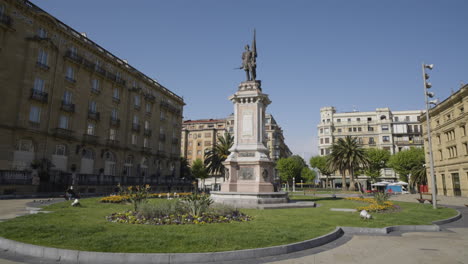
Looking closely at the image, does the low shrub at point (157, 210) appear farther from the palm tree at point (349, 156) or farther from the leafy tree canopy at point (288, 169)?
the leafy tree canopy at point (288, 169)

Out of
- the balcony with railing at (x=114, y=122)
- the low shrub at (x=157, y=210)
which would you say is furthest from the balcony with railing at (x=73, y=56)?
the low shrub at (x=157, y=210)

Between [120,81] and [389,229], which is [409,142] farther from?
[389,229]

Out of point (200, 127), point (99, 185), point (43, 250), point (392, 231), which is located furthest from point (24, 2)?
point (200, 127)

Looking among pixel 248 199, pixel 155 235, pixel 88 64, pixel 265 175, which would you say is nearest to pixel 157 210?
pixel 155 235

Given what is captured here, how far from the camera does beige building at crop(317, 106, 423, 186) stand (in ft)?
289

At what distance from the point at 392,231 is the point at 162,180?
43.0 m

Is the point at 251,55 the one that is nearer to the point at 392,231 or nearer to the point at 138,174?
the point at 392,231

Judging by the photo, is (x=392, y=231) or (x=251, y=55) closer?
(x=392, y=231)

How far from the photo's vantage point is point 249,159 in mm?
21828

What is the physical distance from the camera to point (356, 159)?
53906mm

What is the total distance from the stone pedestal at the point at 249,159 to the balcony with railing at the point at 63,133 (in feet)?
79.9

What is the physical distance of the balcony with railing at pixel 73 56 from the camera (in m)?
37.2

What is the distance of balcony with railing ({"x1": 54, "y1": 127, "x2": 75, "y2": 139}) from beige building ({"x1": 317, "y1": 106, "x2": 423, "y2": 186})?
232 ft

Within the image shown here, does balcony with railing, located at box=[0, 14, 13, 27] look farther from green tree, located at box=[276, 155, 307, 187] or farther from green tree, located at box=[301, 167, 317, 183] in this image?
green tree, located at box=[301, 167, 317, 183]
